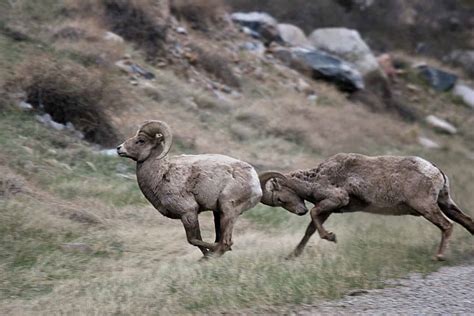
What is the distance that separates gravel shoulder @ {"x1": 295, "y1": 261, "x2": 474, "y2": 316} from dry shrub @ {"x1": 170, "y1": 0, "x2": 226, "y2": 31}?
2136cm

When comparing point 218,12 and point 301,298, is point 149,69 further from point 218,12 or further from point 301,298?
point 301,298

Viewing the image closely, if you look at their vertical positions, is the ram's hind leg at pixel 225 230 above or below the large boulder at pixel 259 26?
below

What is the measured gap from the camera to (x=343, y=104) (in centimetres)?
3019

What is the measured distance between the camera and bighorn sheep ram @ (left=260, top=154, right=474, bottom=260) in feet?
38.4

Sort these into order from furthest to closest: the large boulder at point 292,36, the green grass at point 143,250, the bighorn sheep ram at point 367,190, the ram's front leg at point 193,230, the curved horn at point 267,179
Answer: the large boulder at point 292,36, the curved horn at point 267,179, the bighorn sheep ram at point 367,190, the ram's front leg at point 193,230, the green grass at point 143,250

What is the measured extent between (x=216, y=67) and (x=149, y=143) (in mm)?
16774

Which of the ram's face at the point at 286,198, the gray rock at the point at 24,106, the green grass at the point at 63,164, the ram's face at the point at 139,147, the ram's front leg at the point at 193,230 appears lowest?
the green grass at the point at 63,164

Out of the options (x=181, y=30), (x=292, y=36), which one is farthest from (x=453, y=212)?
(x=292, y=36)

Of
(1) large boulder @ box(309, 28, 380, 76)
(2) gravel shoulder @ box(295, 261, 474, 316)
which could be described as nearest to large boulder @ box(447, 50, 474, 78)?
(1) large boulder @ box(309, 28, 380, 76)

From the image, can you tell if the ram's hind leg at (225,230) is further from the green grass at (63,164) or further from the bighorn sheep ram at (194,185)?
the green grass at (63,164)

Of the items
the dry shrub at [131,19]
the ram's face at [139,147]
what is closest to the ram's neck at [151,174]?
the ram's face at [139,147]

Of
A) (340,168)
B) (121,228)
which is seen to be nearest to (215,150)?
(121,228)

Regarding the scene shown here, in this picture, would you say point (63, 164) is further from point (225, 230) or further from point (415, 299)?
point (415, 299)

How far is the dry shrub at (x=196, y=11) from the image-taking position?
99.3 feet
